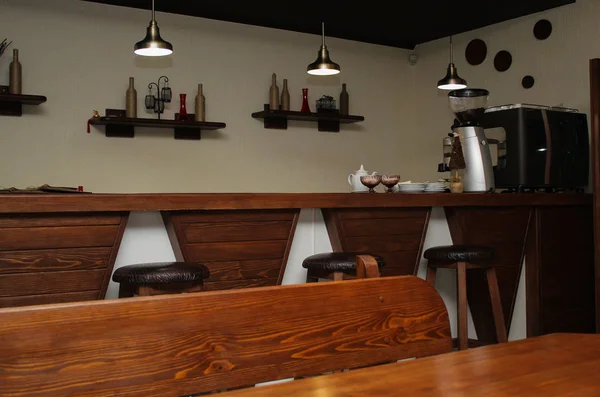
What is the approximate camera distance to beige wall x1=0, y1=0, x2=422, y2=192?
16.2 ft

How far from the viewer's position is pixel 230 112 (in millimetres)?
5715

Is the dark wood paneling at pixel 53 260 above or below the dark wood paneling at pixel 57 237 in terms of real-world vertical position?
below

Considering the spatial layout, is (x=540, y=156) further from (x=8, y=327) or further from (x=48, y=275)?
(x=8, y=327)

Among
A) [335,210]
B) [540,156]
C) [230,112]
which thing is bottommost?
[335,210]

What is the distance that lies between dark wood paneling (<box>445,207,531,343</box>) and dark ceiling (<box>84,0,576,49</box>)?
6.93ft

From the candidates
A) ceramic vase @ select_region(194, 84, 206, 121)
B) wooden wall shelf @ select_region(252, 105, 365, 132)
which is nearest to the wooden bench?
ceramic vase @ select_region(194, 84, 206, 121)

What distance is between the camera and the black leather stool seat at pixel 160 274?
2.45 meters

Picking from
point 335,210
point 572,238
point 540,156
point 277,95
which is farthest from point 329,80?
point 335,210

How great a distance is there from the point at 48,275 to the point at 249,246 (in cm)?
86

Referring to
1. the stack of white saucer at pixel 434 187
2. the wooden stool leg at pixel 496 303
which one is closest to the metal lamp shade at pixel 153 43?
the stack of white saucer at pixel 434 187

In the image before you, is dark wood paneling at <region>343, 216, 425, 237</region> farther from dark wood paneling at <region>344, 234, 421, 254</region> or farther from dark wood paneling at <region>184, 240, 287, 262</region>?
dark wood paneling at <region>184, 240, 287, 262</region>

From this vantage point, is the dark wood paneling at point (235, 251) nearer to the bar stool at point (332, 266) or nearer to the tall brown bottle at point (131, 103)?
the bar stool at point (332, 266)

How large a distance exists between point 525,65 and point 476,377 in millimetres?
5006

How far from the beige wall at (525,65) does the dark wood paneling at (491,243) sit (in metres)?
1.67
